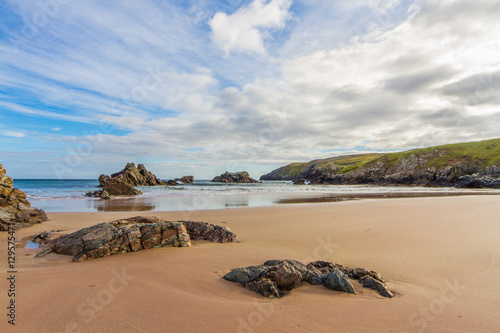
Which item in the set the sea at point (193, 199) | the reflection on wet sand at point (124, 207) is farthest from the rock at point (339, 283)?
the reflection on wet sand at point (124, 207)

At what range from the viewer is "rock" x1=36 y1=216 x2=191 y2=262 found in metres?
6.33

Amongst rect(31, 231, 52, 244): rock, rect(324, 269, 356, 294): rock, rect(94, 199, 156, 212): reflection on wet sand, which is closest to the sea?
rect(94, 199, 156, 212): reflection on wet sand

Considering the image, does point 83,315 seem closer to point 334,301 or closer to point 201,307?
point 201,307

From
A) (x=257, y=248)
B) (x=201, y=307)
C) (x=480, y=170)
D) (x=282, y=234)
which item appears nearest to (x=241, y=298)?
(x=201, y=307)

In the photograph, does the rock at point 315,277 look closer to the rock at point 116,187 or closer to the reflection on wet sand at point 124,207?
the reflection on wet sand at point 124,207

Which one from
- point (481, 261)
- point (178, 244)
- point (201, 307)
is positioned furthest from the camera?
point (178, 244)

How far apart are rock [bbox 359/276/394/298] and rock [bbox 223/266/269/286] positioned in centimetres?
175

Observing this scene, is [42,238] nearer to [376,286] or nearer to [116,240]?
[116,240]

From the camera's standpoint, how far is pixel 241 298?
4.02 m

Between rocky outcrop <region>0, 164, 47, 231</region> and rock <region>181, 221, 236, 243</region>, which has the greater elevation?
rocky outcrop <region>0, 164, 47, 231</region>

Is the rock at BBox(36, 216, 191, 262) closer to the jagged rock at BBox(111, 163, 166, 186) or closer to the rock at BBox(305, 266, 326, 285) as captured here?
the rock at BBox(305, 266, 326, 285)

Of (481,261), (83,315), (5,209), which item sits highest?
(5,209)

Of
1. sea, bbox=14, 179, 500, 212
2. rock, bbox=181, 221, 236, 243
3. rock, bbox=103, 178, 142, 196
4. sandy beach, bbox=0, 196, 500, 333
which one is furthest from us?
rock, bbox=103, 178, 142, 196

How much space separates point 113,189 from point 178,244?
3250 centimetres
